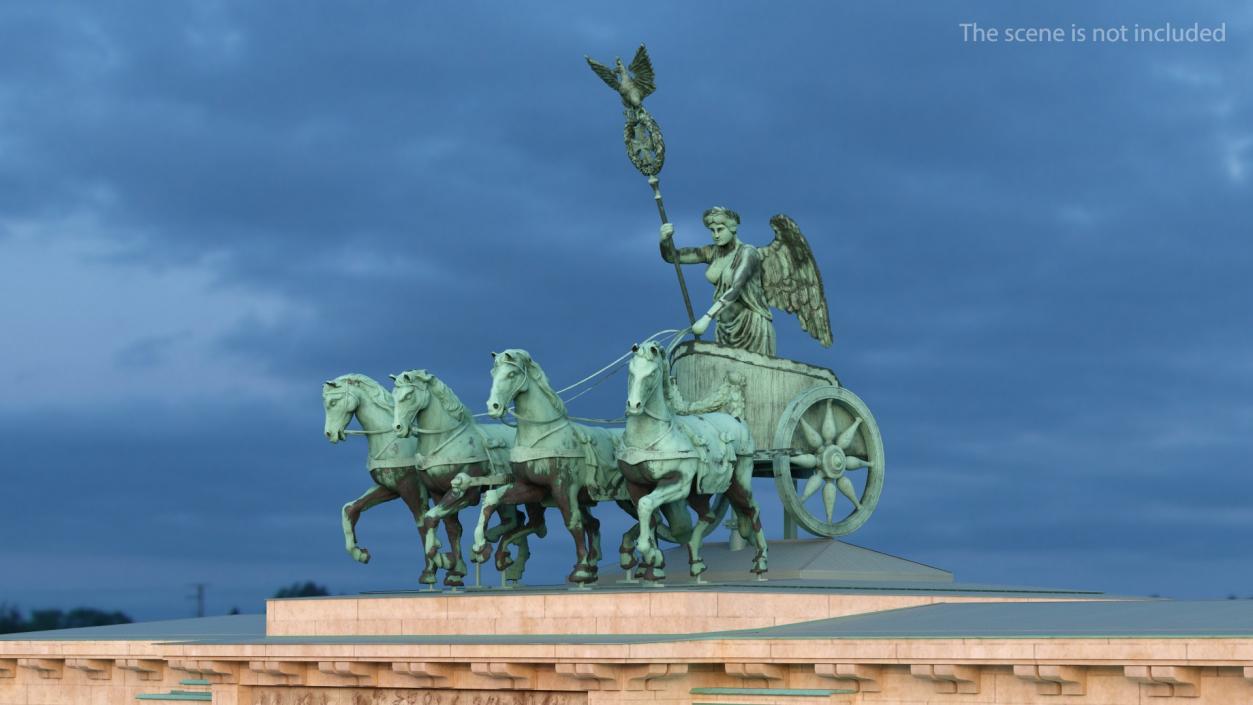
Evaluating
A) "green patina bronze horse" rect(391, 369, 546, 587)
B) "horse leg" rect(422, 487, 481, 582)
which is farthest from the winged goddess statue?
"horse leg" rect(422, 487, 481, 582)

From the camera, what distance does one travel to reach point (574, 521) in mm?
24078

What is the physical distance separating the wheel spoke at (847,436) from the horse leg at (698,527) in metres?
3.29

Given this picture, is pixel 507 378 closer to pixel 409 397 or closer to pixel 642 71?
pixel 409 397

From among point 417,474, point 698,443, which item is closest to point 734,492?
point 698,443

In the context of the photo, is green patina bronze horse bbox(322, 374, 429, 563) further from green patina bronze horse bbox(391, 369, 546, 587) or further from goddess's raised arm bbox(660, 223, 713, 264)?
goddess's raised arm bbox(660, 223, 713, 264)

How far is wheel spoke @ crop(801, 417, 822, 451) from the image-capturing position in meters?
27.4

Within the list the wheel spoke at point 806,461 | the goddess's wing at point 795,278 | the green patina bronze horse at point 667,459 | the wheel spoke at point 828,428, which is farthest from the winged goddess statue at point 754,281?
the green patina bronze horse at point 667,459

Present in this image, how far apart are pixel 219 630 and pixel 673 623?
9.54 m

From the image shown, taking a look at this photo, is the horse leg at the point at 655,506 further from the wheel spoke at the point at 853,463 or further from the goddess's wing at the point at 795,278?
the goddess's wing at the point at 795,278

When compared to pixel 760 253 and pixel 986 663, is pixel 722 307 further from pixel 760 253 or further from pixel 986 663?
pixel 986 663

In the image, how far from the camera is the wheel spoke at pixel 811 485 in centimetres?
2706

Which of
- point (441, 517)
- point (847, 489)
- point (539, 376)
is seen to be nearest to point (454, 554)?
point (441, 517)

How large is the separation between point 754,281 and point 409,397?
602cm

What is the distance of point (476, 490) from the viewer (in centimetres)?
2538
